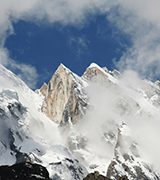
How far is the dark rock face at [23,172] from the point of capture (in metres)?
24.0

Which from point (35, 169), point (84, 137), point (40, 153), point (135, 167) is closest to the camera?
point (35, 169)

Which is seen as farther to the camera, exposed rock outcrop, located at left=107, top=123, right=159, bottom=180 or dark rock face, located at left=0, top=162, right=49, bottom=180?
exposed rock outcrop, located at left=107, top=123, right=159, bottom=180

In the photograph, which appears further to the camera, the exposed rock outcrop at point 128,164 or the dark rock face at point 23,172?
the exposed rock outcrop at point 128,164

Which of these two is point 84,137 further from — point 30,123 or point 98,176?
point 98,176

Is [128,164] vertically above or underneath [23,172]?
above

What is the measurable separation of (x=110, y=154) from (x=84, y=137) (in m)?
21.3

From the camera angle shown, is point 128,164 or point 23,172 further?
point 128,164

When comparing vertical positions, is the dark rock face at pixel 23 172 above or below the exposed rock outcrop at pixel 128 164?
below

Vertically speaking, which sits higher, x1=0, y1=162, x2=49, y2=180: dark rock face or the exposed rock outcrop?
the exposed rock outcrop

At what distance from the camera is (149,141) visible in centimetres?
17350

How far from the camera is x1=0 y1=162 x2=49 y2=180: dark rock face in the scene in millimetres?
23953

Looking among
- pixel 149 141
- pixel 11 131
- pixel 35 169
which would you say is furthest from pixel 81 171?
pixel 35 169

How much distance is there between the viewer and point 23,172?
81.5 feet

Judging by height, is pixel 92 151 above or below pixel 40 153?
above
